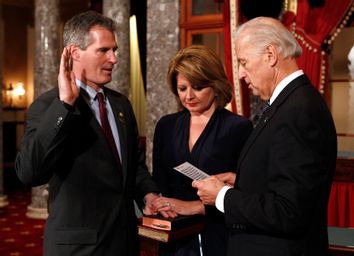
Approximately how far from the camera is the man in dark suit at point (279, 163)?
157cm

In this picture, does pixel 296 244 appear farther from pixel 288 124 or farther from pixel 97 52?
pixel 97 52

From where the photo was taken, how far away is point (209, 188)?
1.83 m

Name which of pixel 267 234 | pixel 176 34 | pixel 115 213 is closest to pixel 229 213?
pixel 267 234

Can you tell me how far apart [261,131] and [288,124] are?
139mm

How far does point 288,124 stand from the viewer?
1.60 m

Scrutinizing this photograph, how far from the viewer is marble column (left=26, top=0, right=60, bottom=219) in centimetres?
710

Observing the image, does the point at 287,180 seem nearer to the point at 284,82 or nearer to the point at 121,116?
the point at 284,82

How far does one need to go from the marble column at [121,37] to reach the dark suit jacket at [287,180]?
433cm

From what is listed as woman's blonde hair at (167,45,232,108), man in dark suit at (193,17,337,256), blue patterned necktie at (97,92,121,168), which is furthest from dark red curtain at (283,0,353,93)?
man in dark suit at (193,17,337,256)

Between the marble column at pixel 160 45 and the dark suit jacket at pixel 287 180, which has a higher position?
the marble column at pixel 160 45

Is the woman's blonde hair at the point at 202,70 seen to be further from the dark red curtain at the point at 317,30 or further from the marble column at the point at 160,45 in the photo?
the marble column at the point at 160,45

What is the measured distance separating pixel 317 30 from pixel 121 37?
2340 mm

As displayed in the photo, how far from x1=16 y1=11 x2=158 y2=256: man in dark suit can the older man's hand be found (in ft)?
1.32

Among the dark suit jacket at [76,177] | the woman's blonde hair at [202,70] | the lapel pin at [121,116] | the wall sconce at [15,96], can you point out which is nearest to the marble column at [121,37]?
the woman's blonde hair at [202,70]
